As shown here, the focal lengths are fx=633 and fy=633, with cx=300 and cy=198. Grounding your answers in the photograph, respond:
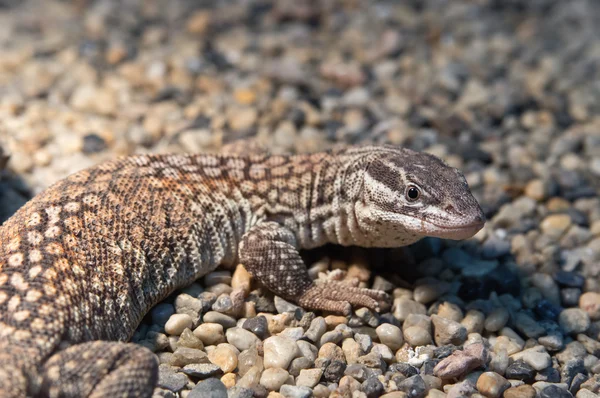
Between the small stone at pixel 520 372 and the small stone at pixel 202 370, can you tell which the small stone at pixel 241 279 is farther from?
the small stone at pixel 520 372

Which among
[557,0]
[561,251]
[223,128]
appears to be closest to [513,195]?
[561,251]

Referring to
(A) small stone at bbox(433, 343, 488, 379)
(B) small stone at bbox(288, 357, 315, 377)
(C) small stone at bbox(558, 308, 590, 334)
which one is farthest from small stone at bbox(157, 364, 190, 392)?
(C) small stone at bbox(558, 308, 590, 334)

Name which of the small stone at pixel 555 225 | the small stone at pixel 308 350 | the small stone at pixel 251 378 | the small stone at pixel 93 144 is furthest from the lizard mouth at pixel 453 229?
the small stone at pixel 93 144

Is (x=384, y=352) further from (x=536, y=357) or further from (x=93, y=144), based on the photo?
(x=93, y=144)

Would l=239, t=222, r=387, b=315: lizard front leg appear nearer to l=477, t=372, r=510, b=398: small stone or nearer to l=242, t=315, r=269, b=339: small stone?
l=242, t=315, r=269, b=339: small stone

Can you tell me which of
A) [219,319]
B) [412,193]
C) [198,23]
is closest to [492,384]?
[412,193]
